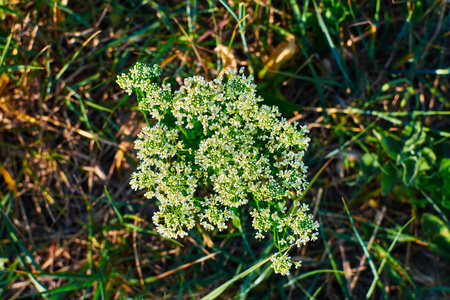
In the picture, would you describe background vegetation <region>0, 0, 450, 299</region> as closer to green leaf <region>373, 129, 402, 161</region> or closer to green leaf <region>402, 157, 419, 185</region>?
green leaf <region>373, 129, 402, 161</region>

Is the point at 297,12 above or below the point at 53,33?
below

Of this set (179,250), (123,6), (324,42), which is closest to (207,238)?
(179,250)

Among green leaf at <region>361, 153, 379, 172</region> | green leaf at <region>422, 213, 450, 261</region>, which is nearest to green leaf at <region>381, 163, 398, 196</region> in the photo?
green leaf at <region>361, 153, 379, 172</region>

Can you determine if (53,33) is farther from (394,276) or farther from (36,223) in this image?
(394,276)

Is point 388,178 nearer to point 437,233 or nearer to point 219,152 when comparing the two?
point 437,233

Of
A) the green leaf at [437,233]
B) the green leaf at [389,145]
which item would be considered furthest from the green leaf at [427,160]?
the green leaf at [437,233]
